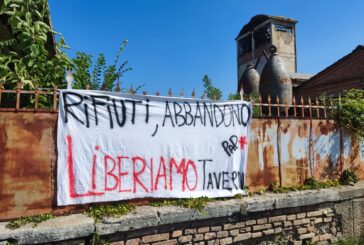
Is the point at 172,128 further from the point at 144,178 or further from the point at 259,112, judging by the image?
the point at 259,112

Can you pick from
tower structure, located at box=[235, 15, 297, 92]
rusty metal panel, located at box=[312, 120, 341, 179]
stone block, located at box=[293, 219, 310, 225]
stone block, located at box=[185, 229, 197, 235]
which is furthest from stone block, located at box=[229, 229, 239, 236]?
tower structure, located at box=[235, 15, 297, 92]

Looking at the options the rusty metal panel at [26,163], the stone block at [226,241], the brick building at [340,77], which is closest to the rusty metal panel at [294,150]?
the stone block at [226,241]

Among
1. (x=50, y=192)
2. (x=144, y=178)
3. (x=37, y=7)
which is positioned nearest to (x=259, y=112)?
(x=144, y=178)

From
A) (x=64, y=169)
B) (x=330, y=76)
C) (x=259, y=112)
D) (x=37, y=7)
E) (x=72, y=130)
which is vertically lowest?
(x=64, y=169)

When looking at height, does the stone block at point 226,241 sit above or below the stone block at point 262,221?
below

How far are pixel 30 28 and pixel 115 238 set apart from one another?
3300mm

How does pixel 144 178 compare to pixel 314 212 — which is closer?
pixel 144 178

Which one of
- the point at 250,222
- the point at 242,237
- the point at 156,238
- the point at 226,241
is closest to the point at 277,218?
the point at 250,222

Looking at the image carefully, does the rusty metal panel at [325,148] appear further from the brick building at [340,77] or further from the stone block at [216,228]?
the brick building at [340,77]

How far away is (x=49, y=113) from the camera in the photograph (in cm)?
354

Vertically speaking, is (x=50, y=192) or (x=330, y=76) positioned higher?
(x=330, y=76)

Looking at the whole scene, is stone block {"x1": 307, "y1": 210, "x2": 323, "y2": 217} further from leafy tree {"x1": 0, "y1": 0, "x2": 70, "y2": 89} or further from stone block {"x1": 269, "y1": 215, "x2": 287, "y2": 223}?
leafy tree {"x1": 0, "y1": 0, "x2": 70, "y2": 89}

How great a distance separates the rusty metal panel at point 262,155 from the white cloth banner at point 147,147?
15cm

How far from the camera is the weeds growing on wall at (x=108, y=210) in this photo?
11.5 feet
